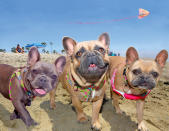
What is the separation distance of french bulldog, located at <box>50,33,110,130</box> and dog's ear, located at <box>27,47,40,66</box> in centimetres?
69

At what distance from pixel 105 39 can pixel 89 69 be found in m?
0.88

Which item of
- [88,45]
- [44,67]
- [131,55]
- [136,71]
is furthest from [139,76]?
[44,67]

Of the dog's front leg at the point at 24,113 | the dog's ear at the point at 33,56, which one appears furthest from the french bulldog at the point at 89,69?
the dog's front leg at the point at 24,113

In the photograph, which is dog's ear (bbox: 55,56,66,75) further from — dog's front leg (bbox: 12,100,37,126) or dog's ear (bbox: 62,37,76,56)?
dog's front leg (bbox: 12,100,37,126)

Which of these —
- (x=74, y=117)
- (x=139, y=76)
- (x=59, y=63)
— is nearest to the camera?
(x=59, y=63)

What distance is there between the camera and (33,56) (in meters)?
2.32

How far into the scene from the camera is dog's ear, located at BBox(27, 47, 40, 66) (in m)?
2.27

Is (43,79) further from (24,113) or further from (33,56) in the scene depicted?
(24,113)

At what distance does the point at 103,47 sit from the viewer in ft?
9.25

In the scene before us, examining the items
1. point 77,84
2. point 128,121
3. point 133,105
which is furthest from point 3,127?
point 133,105

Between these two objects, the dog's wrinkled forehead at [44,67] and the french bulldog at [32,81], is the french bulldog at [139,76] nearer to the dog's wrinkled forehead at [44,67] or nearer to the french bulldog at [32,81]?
the french bulldog at [32,81]

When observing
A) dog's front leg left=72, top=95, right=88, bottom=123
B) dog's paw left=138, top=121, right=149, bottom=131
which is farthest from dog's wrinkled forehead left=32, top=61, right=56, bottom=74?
dog's paw left=138, top=121, right=149, bottom=131

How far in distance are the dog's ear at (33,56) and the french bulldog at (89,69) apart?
2.26ft

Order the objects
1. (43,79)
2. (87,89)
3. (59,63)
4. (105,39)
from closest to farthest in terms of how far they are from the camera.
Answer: (43,79), (59,63), (87,89), (105,39)
